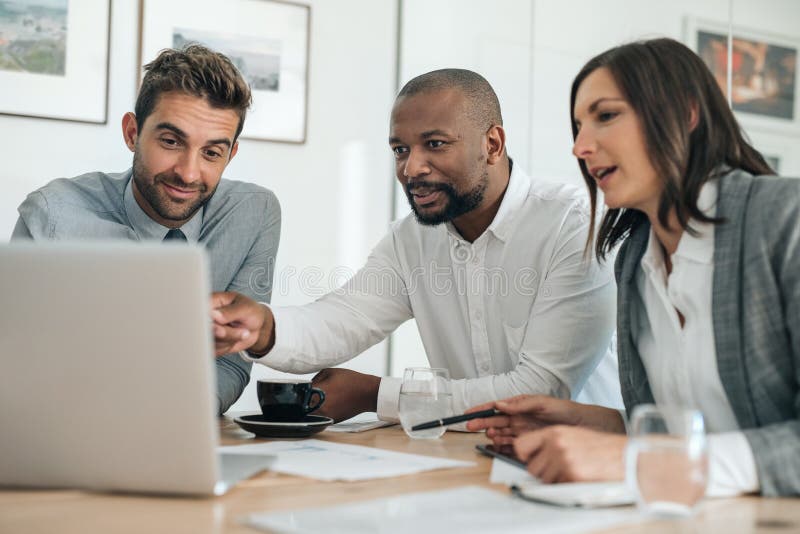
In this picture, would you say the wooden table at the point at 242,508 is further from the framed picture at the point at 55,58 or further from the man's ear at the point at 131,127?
the framed picture at the point at 55,58

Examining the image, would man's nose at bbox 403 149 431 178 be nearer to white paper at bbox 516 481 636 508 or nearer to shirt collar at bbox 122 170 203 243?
shirt collar at bbox 122 170 203 243

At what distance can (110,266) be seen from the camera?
2.99 feet

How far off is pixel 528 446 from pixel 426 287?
43.8 inches

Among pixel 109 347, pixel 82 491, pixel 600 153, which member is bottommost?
pixel 82 491

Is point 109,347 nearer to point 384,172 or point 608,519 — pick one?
point 608,519

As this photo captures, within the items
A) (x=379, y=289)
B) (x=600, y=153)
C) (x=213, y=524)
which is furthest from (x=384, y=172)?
(x=213, y=524)

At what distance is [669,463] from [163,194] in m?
1.69

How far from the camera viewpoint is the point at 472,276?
7.18 ft

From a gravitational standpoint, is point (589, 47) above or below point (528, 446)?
above

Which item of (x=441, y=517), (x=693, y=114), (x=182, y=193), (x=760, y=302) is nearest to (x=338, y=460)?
(x=441, y=517)

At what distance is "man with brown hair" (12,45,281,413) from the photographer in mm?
2277

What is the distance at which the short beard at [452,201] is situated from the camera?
220 centimetres

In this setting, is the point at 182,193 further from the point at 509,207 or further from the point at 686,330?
the point at 686,330

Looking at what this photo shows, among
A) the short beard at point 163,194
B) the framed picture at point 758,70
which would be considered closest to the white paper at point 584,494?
the short beard at point 163,194
